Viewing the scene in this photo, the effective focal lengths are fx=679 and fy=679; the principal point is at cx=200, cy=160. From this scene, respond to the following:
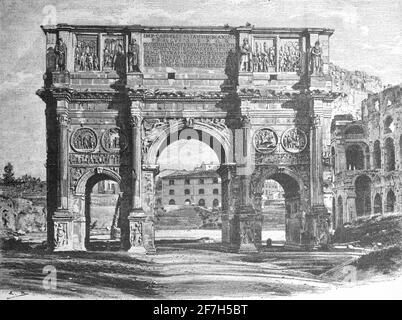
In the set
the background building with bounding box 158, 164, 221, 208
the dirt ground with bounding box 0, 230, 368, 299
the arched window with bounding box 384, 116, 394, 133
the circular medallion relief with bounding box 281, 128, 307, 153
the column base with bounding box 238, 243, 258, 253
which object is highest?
the arched window with bounding box 384, 116, 394, 133

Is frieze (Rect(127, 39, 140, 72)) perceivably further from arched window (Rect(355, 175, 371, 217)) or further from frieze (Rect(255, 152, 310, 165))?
arched window (Rect(355, 175, 371, 217))

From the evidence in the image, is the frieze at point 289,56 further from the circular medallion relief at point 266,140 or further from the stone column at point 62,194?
the stone column at point 62,194

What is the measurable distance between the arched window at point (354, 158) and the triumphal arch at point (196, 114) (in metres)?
2.03

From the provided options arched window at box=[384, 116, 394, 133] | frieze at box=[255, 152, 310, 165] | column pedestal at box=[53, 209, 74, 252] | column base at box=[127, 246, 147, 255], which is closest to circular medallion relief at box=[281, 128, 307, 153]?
frieze at box=[255, 152, 310, 165]

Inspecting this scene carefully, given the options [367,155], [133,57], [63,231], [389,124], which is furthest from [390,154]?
[63,231]

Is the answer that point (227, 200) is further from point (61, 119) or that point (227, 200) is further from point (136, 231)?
point (61, 119)

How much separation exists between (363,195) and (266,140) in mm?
3463

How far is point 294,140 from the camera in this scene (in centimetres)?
1719

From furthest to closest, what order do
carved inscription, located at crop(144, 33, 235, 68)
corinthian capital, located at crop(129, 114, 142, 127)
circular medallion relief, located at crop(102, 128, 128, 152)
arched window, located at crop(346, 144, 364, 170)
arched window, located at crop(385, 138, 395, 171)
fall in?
arched window, located at crop(346, 144, 364, 170) → arched window, located at crop(385, 138, 395, 171) → circular medallion relief, located at crop(102, 128, 128, 152) → carved inscription, located at crop(144, 33, 235, 68) → corinthian capital, located at crop(129, 114, 142, 127)

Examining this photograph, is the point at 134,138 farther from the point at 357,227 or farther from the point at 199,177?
the point at 357,227

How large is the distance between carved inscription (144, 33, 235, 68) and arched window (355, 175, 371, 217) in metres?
4.89

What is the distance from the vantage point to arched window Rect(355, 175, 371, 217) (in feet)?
56.5

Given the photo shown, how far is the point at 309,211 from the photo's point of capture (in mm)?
16828

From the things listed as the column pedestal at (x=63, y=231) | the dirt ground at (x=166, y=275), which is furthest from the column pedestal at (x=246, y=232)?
the column pedestal at (x=63, y=231)
